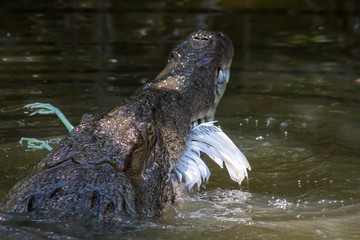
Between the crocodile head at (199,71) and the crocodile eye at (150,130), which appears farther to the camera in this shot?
the crocodile head at (199,71)

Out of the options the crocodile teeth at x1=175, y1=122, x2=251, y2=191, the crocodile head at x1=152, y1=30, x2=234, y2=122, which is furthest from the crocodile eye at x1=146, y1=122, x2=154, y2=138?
the crocodile head at x1=152, y1=30, x2=234, y2=122

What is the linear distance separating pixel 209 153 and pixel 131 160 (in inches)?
35.9

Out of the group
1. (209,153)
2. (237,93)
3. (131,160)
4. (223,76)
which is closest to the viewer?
(131,160)

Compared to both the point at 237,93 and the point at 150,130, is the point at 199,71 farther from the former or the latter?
the point at 237,93

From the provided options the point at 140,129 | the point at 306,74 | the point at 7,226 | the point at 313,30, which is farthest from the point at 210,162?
the point at 313,30

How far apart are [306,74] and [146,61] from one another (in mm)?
2318

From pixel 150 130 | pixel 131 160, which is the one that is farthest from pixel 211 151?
pixel 131 160

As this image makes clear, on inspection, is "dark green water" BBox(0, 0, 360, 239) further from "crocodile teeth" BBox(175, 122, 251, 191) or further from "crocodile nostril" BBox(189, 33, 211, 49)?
"crocodile nostril" BBox(189, 33, 211, 49)

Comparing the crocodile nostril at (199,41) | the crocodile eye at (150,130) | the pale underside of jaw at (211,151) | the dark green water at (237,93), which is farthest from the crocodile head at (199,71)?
the crocodile eye at (150,130)

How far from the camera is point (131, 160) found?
132 inches

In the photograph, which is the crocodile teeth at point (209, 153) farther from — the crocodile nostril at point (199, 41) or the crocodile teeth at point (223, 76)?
the crocodile nostril at point (199, 41)

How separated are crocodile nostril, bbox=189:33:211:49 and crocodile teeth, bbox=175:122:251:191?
90cm

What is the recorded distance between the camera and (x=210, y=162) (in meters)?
5.18

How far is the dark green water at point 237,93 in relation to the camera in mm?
3553
